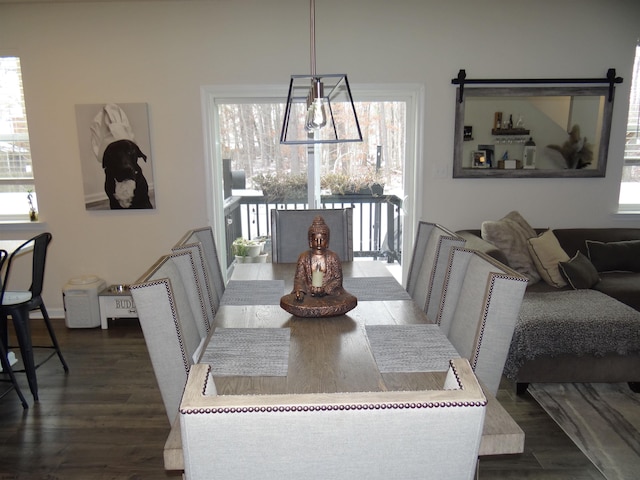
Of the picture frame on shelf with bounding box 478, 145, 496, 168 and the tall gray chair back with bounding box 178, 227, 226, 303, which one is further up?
the picture frame on shelf with bounding box 478, 145, 496, 168

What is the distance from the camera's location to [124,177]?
4020 millimetres

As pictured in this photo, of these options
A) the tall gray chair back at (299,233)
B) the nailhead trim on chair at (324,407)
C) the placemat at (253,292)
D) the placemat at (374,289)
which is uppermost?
the nailhead trim on chair at (324,407)

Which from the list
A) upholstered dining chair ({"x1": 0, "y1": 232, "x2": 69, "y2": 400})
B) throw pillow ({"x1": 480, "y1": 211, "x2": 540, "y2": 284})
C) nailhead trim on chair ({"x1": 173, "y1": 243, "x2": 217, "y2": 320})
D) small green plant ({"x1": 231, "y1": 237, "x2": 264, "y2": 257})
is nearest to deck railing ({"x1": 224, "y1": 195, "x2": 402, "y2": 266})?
small green plant ({"x1": 231, "y1": 237, "x2": 264, "y2": 257})

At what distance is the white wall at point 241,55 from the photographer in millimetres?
3840

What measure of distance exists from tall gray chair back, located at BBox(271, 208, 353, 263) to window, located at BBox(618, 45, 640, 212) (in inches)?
106

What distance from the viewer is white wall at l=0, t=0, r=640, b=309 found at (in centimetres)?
384

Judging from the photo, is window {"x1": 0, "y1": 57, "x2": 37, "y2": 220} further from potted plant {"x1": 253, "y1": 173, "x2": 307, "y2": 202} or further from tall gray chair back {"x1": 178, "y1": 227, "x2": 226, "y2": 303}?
tall gray chair back {"x1": 178, "y1": 227, "x2": 226, "y2": 303}

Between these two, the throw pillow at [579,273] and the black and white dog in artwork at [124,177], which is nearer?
the throw pillow at [579,273]

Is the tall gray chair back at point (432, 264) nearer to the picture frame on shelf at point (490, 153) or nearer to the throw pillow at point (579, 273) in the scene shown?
the throw pillow at point (579, 273)

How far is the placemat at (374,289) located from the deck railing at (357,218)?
1758 millimetres

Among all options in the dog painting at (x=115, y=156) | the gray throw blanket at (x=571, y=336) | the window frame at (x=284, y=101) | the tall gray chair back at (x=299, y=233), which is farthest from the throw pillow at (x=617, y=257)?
the dog painting at (x=115, y=156)

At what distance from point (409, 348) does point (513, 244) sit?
2193mm

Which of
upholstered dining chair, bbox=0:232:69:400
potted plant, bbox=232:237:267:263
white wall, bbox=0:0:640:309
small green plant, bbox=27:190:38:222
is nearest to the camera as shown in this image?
upholstered dining chair, bbox=0:232:69:400

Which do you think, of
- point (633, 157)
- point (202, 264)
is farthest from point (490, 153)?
point (202, 264)
